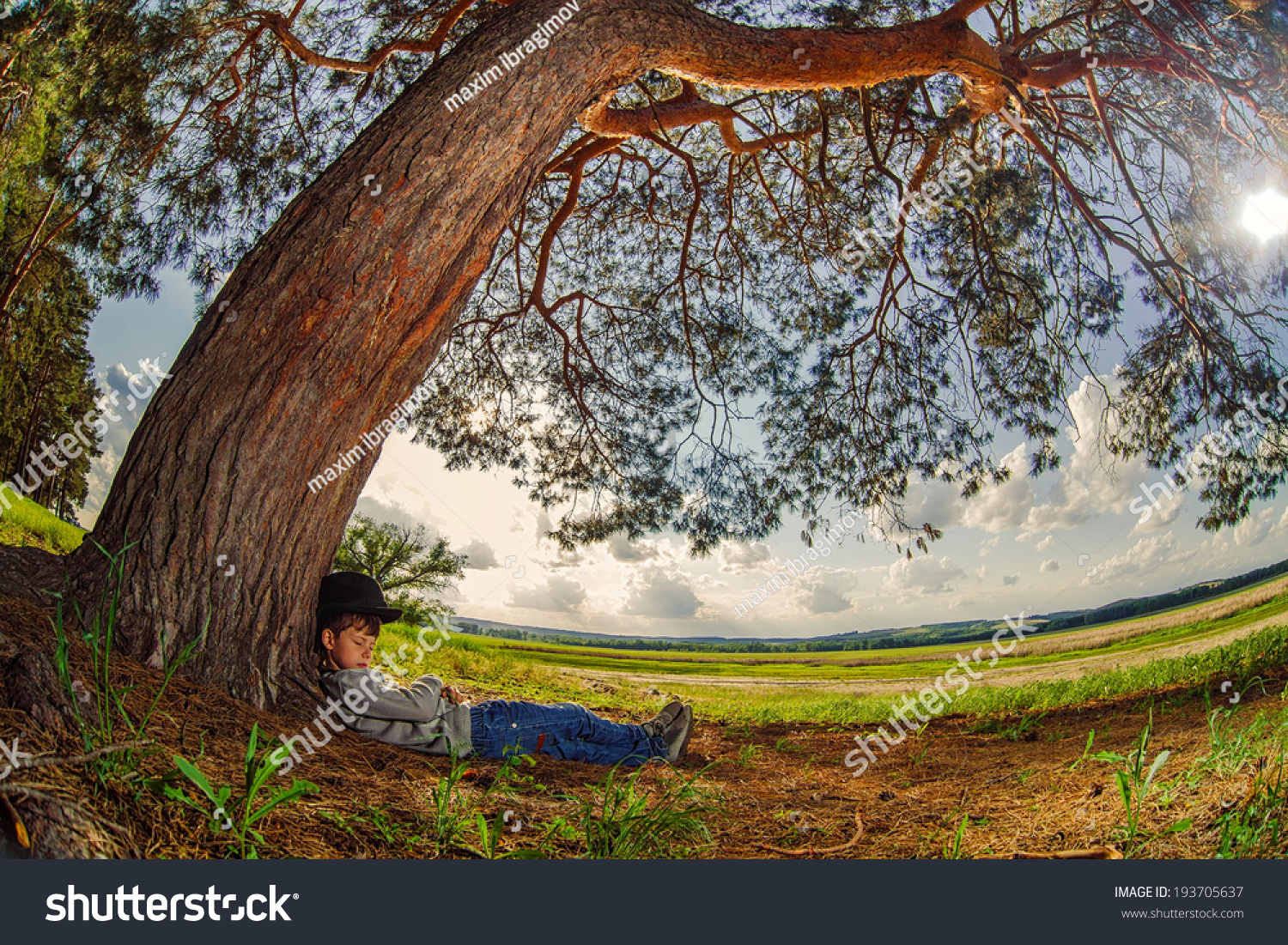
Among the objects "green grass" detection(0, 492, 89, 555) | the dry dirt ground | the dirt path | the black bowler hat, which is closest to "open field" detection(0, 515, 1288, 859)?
the dry dirt ground

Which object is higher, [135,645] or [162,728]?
[135,645]

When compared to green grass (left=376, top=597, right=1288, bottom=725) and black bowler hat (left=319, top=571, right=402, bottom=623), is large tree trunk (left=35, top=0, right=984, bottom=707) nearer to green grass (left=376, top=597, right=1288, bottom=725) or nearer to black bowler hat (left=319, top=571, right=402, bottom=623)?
black bowler hat (left=319, top=571, right=402, bottom=623)

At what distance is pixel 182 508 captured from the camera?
6.38 ft

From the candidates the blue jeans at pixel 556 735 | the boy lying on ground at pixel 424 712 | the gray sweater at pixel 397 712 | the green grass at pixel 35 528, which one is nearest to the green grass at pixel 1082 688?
the blue jeans at pixel 556 735

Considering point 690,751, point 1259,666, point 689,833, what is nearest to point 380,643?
point 690,751

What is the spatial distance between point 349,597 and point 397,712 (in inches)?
18.9

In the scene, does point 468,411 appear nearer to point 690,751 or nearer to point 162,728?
point 690,751

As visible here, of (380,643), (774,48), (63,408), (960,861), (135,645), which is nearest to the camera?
(960,861)

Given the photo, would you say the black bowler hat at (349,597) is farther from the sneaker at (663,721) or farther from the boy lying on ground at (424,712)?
the sneaker at (663,721)

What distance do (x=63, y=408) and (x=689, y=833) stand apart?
5019mm

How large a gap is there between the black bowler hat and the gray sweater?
220 millimetres

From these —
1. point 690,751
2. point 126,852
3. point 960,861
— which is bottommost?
point 960,861

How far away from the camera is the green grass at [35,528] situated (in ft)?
14.5

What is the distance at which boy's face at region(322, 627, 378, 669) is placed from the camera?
238 centimetres
